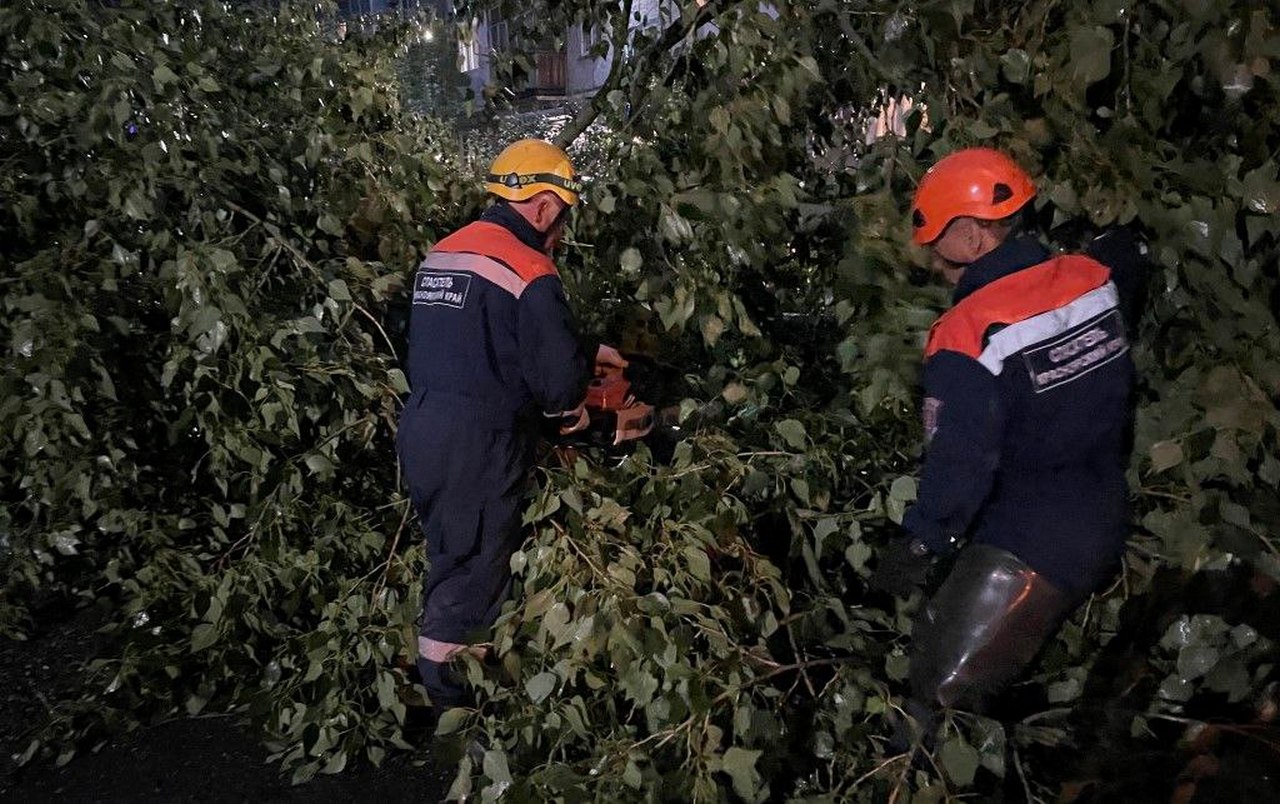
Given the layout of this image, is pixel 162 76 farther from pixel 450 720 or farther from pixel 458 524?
pixel 450 720

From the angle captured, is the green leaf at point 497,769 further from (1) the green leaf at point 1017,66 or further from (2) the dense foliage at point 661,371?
(1) the green leaf at point 1017,66

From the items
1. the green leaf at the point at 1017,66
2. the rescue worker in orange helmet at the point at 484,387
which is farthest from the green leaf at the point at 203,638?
the green leaf at the point at 1017,66

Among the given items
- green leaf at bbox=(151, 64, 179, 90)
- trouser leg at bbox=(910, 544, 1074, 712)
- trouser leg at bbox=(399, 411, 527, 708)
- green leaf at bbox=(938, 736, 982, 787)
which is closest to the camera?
green leaf at bbox=(938, 736, 982, 787)

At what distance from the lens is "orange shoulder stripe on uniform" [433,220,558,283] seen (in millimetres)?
2930

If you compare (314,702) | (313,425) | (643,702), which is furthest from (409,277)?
(643,702)

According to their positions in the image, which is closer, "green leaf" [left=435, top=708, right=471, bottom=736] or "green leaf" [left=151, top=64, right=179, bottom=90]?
"green leaf" [left=435, top=708, right=471, bottom=736]

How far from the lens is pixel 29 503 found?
139 inches

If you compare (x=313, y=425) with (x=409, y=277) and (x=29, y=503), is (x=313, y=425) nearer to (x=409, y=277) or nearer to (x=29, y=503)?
(x=409, y=277)

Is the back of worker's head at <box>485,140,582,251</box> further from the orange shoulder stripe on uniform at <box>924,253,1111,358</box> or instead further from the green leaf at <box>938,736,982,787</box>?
the green leaf at <box>938,736,982,787</box>

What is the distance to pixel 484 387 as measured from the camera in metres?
2.96

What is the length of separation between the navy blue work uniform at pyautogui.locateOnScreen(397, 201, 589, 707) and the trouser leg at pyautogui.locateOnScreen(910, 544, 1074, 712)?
4.16ft

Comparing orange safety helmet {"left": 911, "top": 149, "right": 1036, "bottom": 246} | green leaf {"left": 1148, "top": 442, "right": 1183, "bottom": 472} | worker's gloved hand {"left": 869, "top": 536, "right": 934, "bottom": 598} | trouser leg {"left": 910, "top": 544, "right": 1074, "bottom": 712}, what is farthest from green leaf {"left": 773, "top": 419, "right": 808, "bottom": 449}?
green leaf {"left": 1148, "top": 442, "right": 1183, "bottom": 472}

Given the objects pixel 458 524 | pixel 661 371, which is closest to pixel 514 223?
pixel 661 371

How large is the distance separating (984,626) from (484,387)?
1.60 m
